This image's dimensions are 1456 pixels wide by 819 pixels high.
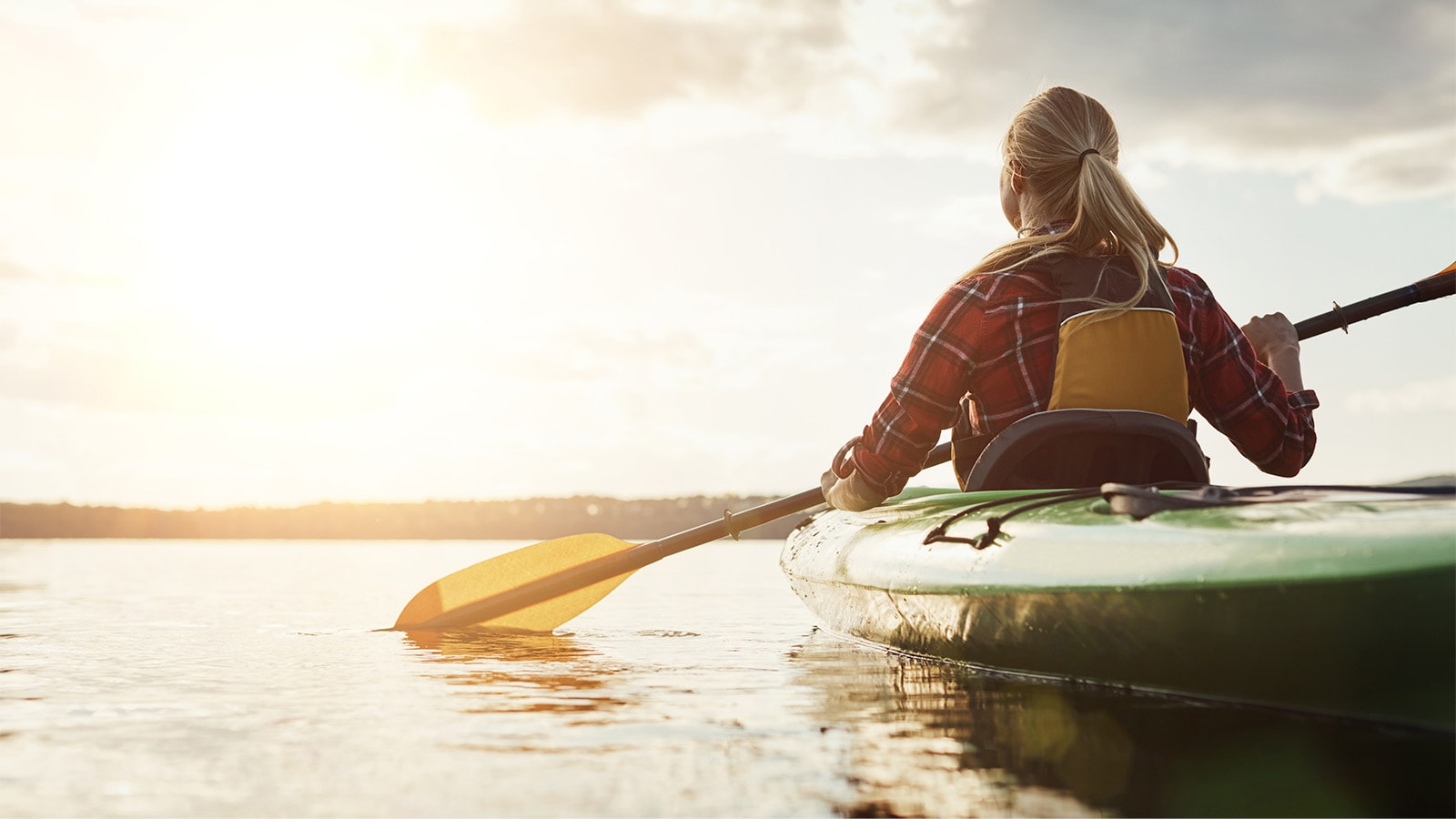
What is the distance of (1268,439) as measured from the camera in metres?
4.29

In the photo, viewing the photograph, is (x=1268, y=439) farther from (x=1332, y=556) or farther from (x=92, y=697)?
(x=92, y=697)

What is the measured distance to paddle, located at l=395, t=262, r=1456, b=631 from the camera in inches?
257

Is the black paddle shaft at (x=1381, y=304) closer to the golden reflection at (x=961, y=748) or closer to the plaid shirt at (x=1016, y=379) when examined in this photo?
the plaid shirt at (x=1016, y=379)

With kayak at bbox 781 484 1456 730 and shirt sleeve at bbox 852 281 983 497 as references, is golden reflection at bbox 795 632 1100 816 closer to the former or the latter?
kayak at bbox 781 484 1456 730

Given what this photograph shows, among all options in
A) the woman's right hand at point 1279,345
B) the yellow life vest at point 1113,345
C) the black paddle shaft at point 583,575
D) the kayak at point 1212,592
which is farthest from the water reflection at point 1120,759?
the black paddle shaft at point 583,575

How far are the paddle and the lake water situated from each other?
4.03 feet

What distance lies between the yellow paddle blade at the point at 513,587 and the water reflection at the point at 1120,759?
11.0 ft

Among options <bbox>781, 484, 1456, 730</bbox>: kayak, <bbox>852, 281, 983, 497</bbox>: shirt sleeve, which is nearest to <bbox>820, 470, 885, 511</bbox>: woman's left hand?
<bbox>852, 281, 983, 497</bbox>: shirt sleeve

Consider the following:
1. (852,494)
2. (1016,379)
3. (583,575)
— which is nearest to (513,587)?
(583,575)

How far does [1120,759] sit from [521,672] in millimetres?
2518

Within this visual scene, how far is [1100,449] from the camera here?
3.77 metres

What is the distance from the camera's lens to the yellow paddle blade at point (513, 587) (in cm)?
669

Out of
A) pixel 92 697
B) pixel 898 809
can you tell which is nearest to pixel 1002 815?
pixel 898 809

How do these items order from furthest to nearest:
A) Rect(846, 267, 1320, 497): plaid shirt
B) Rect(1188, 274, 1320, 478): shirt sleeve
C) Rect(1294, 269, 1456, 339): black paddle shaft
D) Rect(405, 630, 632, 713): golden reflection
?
Rect(1294, 269, 1456, 339): black paddle shaft, Rect(1188, 274, 1320, 478): shirt sleeve, Rect(846, 267, 1320, 497): plaid shirt, Rect(405, 630, 632, 713): golden reflection
